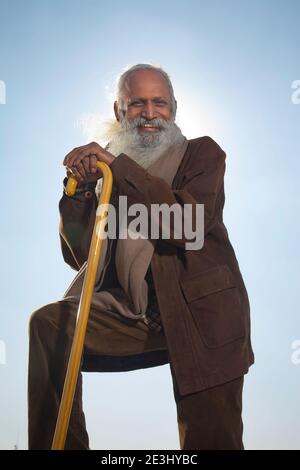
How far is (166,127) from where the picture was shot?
3.55m

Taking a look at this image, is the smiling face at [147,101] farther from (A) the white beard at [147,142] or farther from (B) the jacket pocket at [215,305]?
(B) the jacket pocket at [215,305]

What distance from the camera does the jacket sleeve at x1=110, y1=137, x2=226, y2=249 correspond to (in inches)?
116

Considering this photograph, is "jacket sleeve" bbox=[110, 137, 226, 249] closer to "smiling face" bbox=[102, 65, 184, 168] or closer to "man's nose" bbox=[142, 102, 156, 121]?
"smiling face" bbox=[102, 65, 184, 168]

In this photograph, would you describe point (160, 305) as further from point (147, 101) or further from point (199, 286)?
point (147, 101)

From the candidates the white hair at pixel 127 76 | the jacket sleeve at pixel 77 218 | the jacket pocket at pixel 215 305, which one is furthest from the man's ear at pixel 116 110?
the jacket pocket at pixel 215 305

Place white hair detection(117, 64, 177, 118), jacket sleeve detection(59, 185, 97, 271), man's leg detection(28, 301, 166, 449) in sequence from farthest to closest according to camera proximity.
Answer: white hair detection(117, 64, 177, 118) → jacket sleeve detection(59, 185, 97, 271) → man's leg detection(28, 301, 166, 449)

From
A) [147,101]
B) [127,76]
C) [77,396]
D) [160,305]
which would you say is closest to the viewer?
[77,396]

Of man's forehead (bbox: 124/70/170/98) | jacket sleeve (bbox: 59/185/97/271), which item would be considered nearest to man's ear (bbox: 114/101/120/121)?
man's forehead (bbox: 124/70/170/98)

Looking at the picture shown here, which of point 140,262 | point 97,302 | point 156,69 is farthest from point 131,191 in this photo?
point 156,69

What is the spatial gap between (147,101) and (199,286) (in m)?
1.27

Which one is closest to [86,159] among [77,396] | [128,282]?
[128,282]

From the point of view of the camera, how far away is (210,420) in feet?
9.32

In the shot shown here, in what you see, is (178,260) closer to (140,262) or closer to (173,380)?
(140,262)

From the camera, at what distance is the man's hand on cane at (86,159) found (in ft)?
9.84
